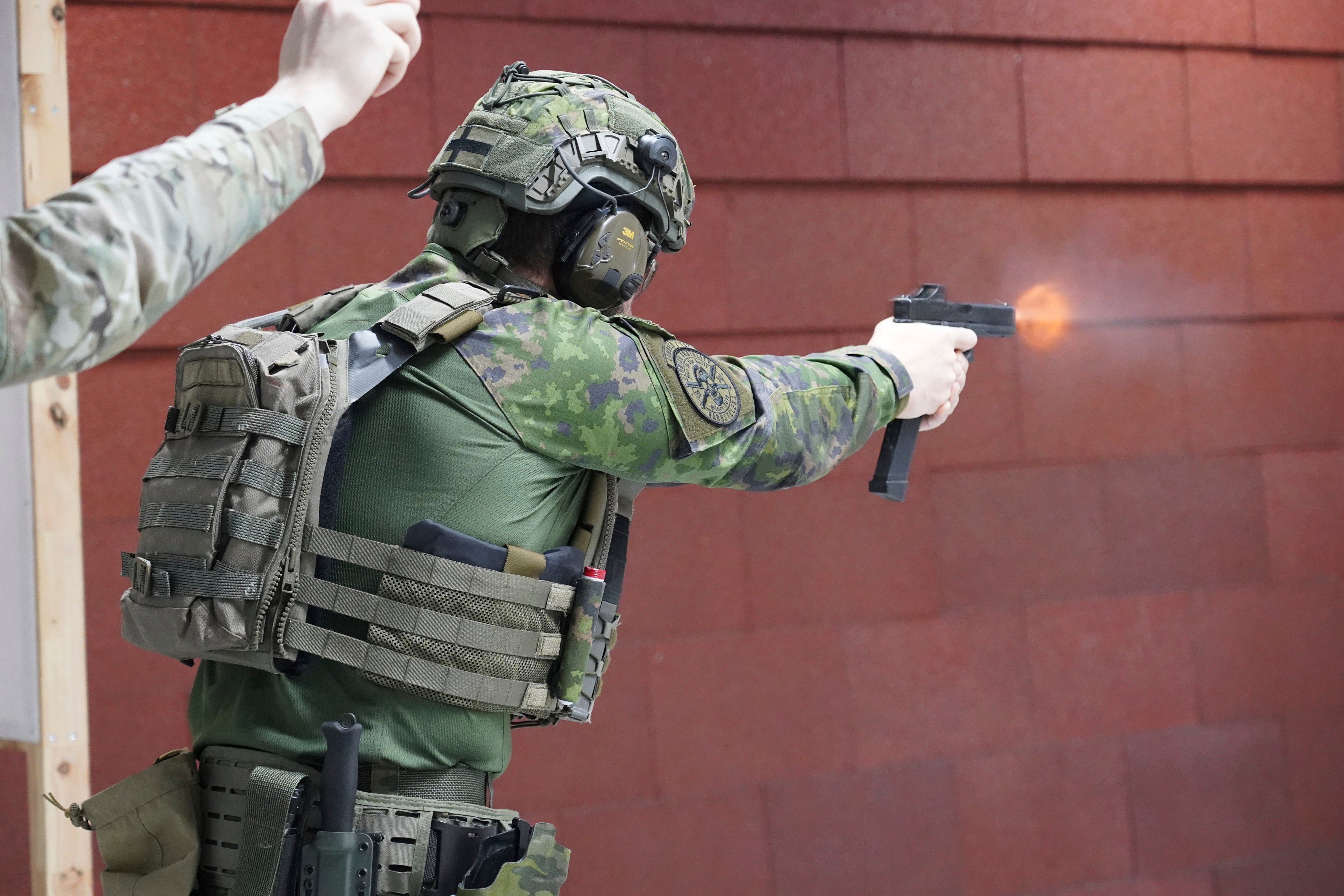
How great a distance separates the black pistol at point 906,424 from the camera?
1923 millimetres

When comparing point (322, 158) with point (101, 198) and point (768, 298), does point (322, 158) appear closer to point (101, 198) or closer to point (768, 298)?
point (101, 198)

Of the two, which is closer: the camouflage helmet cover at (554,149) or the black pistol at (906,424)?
the camouflage helmet cover at (554,149)

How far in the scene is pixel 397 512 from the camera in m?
1.48

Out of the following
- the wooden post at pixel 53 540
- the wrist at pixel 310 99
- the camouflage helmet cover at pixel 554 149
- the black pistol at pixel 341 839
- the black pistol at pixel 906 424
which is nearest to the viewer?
the wrist at pixel 310 99

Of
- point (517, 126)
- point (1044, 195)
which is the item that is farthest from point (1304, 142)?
point (517, 126)

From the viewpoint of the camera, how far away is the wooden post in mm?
2043

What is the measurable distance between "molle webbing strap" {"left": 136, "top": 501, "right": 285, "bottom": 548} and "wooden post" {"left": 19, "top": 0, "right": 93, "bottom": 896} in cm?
77

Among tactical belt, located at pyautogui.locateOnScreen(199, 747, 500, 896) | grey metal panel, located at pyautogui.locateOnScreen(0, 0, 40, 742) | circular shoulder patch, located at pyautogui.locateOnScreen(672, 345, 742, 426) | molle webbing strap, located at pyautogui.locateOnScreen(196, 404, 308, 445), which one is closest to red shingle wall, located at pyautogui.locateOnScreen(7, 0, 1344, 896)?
grey metal panel, located at pyautogui.locateOnScreen(0, 0, 40, 742)

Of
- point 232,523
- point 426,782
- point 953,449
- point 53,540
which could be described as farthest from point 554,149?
point 953,449

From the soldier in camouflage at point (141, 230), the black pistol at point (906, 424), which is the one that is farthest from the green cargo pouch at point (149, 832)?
the black pistol at point (906, 424)

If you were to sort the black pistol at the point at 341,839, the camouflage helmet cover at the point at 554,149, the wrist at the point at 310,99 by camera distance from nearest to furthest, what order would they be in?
1. the wrist at the point at 310,99
2. the black pistol at the point at 341,839
3. the camouflage helmet cover at the point at 554,149

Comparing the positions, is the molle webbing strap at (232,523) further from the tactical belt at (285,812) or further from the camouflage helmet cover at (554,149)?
the camouflage helmet cover at (554,149)

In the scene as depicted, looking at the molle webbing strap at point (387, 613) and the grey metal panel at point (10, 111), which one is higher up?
the grey metal panel at point (10, 111)

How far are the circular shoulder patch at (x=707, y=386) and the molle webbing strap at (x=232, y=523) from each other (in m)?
0.50
